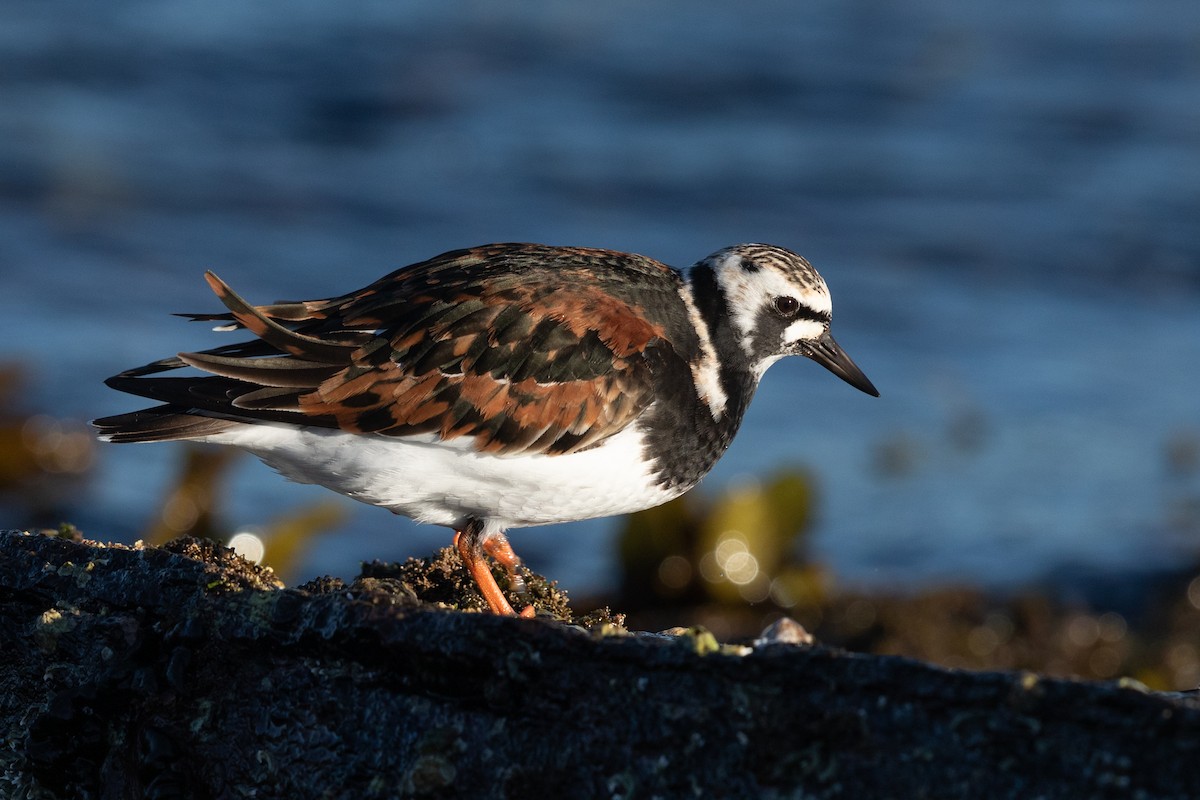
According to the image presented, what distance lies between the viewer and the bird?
3084 mm

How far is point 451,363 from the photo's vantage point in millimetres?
3146

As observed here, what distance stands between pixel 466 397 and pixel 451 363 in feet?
0.28

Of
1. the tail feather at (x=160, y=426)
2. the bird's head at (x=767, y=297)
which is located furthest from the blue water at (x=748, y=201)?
the tail feather at (x=160, y=426)

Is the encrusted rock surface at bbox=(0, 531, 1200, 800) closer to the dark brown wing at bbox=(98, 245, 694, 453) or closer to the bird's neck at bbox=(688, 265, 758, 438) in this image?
the dark brown wing at bbox=(98, 245, 694, 453)

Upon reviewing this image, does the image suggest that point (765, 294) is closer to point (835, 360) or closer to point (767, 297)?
point (767, 297)

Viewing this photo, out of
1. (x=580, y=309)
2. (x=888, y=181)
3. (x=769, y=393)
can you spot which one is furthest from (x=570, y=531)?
(x=888, y=181)

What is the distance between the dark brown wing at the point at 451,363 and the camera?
308cm

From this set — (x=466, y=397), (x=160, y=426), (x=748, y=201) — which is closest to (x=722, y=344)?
(x=466, y=397)

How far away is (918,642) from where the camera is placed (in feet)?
15.9

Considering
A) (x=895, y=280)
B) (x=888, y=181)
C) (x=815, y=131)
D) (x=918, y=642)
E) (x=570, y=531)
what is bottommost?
(x=918, y=642)

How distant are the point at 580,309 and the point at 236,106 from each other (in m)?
8.86

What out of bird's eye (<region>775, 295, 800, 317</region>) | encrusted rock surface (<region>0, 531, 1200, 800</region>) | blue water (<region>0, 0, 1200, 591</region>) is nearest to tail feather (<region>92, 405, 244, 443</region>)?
encrusted rock surface (<region>0, 531, 1200, 800</region>)

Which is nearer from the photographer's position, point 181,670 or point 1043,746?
point 1043,746

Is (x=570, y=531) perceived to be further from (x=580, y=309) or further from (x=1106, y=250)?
(x=1106, y=250)
